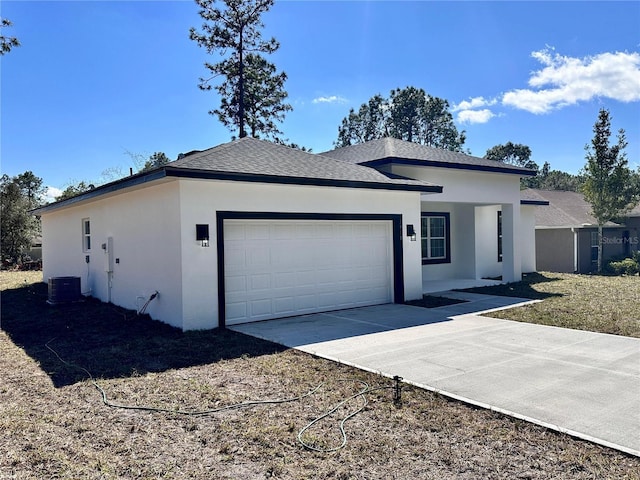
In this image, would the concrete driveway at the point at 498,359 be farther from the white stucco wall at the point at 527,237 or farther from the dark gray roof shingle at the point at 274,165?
the white stucco wall at the point at 527,237

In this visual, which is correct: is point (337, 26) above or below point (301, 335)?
above

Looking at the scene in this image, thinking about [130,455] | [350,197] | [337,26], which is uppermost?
[337,26]

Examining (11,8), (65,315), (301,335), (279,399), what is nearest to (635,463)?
(279,399)

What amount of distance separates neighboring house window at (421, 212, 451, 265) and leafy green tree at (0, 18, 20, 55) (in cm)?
1505

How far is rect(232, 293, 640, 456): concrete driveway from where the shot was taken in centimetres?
449

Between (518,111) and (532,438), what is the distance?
26.9m

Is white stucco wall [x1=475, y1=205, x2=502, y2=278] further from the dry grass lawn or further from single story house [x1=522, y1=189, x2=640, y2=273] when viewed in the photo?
single story house [x1=522, y1=189, x2=640, y2=273]

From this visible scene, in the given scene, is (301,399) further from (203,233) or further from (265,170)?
(265,170)

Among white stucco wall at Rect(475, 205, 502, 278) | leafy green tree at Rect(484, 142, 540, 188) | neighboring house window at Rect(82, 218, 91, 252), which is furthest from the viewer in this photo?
leafy green tree at Rect(484, 142, 540, 188)

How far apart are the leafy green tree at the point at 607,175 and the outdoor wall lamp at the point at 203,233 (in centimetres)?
1773

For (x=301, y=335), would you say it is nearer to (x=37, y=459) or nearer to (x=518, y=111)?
(x=37, y=459)

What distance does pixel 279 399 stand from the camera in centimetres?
509

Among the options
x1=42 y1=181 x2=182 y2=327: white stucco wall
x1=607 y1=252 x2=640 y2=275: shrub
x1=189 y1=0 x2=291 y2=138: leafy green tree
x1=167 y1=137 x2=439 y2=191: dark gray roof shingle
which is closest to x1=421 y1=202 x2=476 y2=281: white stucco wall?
x1=167 y1=137 x2=439 y2=191: dark gray roof shingle

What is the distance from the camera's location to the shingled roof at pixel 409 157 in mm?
12664
